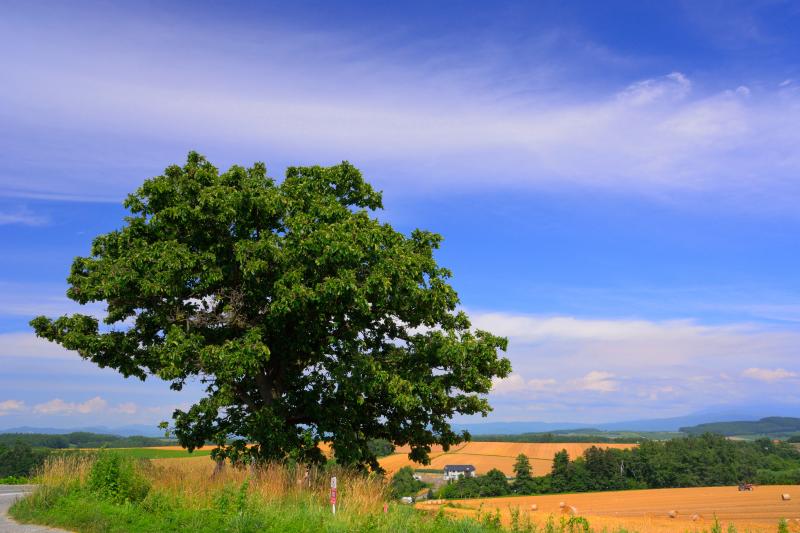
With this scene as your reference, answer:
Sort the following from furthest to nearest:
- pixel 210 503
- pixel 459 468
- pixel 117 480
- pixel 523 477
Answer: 1. pixel 459 468
2. pixel 523 477
3. pixel 117 480
4. pixel 210 503

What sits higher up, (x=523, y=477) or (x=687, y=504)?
(x=687, y=504)

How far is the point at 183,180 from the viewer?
20391mm

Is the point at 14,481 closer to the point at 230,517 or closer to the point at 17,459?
the point at 17,459

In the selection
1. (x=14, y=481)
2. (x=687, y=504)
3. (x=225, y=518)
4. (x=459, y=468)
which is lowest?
(x=459, y=468)

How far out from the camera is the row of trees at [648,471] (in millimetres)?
72750

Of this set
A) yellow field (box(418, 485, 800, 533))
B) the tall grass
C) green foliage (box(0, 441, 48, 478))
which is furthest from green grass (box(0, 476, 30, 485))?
yellow field (box(418, 485, 800, 533))

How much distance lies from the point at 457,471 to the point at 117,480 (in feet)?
252

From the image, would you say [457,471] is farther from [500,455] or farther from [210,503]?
[210,503]

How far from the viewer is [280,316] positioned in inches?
749

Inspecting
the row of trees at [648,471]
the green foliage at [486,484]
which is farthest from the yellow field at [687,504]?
the row of trees at [648,471]

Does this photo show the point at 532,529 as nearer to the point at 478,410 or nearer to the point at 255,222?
the point at 478,410

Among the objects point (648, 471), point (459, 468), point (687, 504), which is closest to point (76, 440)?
point (459, 468)

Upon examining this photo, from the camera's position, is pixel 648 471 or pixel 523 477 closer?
pixel 523 477

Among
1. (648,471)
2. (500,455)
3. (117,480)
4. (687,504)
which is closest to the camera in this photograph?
(117,480)
